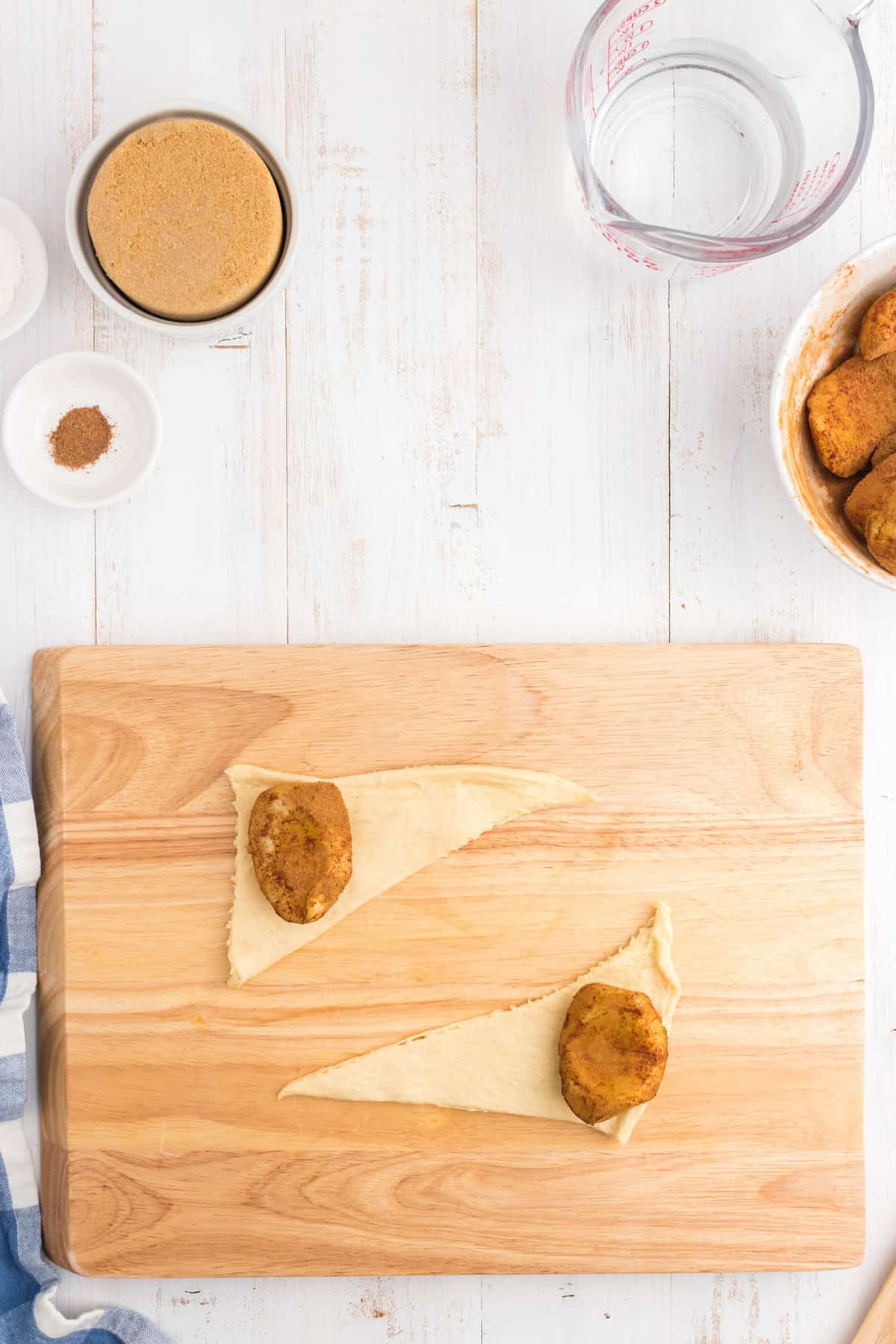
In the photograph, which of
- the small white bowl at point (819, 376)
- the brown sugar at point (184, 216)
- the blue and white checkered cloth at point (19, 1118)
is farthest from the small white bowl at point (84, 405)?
the small white bowl at point (819, 376)

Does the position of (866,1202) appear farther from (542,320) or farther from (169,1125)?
(542,320)

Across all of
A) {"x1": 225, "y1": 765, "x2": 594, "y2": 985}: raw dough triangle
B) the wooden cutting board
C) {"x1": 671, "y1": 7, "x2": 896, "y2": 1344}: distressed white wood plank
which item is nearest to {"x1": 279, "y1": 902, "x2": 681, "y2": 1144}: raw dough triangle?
the wooden cutting board

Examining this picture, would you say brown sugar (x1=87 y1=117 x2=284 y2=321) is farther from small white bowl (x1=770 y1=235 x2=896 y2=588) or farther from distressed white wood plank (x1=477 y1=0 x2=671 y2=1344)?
small white bowl (x1=770 y1=235 x2=896 y2=588)

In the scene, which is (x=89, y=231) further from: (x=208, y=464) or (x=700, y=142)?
(x=700, y=142)

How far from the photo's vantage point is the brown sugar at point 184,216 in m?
1.09

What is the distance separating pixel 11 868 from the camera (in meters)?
1.16

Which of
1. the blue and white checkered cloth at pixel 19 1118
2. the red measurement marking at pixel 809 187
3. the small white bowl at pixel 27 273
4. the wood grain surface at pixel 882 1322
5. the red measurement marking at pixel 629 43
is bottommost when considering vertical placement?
the wood grain surface at pixel 882 1322

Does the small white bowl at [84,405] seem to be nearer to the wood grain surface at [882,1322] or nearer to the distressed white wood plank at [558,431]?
the distressed white wood plank at [558,431]

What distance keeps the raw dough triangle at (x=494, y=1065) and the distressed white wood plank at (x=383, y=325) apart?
44cm

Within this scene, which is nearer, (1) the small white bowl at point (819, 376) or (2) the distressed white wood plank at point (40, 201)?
(1) the small white bowl at point (819, 376)

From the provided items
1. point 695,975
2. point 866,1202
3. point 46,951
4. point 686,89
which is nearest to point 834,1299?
point 866,1202

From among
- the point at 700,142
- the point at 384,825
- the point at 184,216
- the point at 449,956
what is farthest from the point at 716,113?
the point at 449,956

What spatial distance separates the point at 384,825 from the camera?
3.82 ft

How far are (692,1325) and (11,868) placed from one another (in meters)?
0.96
